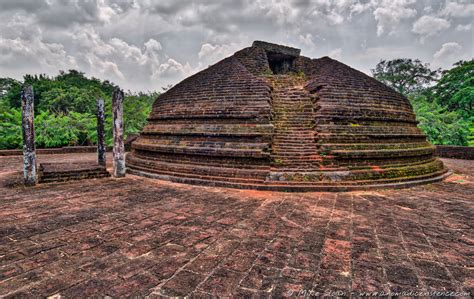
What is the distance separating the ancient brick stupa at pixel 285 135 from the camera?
690 cm

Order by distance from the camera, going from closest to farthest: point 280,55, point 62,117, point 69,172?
point 69,172, point 280,55, point 62,117

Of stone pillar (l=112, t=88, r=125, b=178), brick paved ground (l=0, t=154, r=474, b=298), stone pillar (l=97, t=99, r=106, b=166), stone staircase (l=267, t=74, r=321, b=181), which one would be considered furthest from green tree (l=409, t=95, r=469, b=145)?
stone pillar (l=97, t=99, r=106, b=166)

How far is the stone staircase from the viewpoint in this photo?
6.93 m

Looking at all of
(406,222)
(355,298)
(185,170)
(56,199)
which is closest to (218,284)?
(355,298)

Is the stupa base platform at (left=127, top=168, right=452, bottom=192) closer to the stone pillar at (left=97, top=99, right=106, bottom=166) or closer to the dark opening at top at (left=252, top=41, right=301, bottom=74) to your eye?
the stone pillar at (left=97, top=99, right=106, bottom=166)

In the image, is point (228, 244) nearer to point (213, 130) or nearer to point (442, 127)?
point (213, 130)

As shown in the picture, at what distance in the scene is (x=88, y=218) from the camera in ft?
13.8

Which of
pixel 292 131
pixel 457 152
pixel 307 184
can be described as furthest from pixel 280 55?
pixel 457 152

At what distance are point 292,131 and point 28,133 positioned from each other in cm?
706

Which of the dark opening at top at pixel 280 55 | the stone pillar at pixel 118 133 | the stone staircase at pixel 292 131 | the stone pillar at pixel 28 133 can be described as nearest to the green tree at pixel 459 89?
the dark opening at top at pixel 280 55

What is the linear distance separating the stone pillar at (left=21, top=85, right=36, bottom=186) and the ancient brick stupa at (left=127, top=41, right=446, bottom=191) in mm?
2621

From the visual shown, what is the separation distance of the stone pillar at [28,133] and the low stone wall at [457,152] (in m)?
18.7

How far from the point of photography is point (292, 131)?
→ 811 centimetres

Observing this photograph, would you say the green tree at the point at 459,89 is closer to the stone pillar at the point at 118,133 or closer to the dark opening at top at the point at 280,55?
the dark opening at top at the point at 280,55
